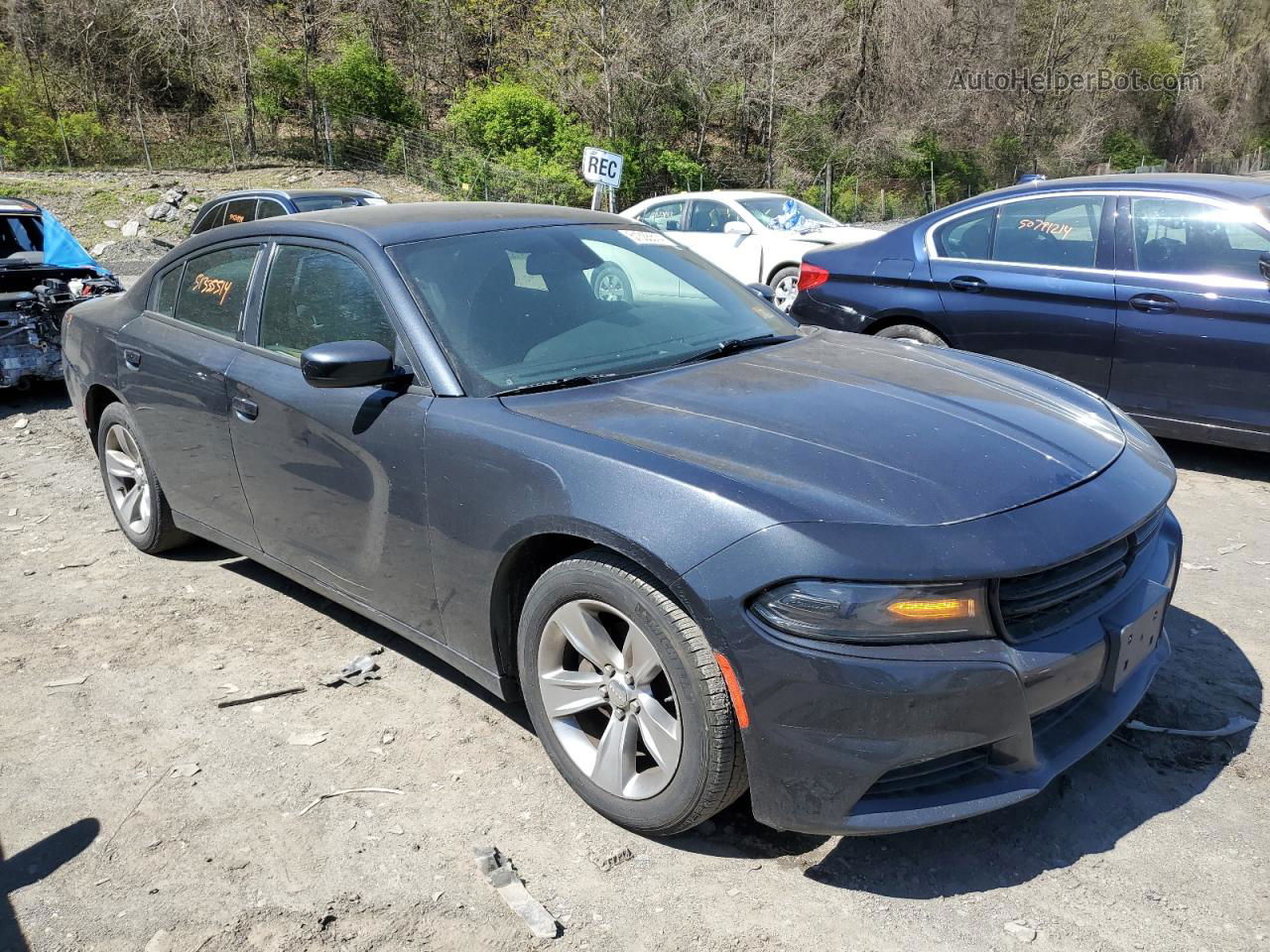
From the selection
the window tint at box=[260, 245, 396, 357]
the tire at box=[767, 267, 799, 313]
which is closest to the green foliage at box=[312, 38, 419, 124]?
the tire at box=[767, 267, 799, 313]

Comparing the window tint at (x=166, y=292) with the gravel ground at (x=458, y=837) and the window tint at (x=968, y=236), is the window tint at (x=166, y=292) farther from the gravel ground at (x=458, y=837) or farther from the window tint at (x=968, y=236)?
the window tint at (x=968, y=236)

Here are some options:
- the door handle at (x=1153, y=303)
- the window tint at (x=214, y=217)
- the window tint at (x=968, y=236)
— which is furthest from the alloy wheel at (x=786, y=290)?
the window tint at (x=214, y=217)

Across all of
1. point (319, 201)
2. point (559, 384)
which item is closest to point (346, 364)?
point (559, 384)

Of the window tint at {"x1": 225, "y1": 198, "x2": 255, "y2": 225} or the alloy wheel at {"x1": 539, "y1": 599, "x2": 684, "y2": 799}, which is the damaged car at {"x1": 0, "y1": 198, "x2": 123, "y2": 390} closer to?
the window tint at {"x1": 225, "y1": 198, "x2": 255, "y2": 225}

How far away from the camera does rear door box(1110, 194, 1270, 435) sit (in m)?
5.25

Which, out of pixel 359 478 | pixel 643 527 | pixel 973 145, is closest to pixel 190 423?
pixel 359 478

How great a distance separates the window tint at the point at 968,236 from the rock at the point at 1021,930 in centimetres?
469

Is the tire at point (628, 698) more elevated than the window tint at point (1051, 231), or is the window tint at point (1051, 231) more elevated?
the window tint at point (1051, 231)

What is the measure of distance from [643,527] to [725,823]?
927 mm

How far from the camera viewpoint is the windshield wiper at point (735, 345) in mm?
3473

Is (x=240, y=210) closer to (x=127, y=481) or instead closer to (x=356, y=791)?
(x=127, y=481)

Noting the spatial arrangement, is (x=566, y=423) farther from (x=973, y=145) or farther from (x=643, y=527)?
(x=973, y=145)

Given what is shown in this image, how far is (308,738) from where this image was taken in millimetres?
3342

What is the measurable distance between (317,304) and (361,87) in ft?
103
